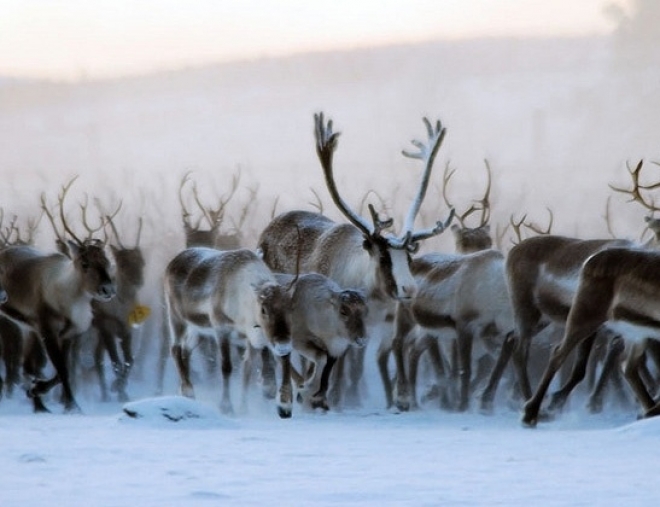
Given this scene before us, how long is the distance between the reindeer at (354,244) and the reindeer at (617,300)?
71.4 inches

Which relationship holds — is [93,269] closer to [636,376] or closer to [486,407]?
[486,407]

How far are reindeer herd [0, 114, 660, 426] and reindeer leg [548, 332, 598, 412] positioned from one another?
0.04 feet

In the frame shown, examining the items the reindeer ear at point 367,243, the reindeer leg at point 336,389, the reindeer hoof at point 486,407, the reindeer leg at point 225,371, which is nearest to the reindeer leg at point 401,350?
the reindeer leg at point 336,389

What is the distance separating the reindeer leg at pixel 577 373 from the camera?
11508 millimetres

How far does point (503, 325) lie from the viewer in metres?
14.1

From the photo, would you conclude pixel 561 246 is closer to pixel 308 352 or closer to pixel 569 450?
pixel 308 352

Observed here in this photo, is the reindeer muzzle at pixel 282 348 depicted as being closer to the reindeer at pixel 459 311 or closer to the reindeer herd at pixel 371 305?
the reindeer herd at pixel 371 305

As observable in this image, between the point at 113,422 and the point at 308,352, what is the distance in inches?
106

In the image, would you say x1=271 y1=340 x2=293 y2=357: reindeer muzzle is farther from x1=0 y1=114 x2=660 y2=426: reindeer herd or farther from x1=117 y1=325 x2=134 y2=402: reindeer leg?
x1=117 y1=325 x2=134 y2=402: reindeer leg

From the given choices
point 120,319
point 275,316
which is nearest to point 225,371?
point 275,316

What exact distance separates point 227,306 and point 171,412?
8.47 feet

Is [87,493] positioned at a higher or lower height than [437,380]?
higher

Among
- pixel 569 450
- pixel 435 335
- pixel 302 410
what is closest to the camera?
pixel 569 450

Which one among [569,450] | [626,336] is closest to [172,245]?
[626,336]
